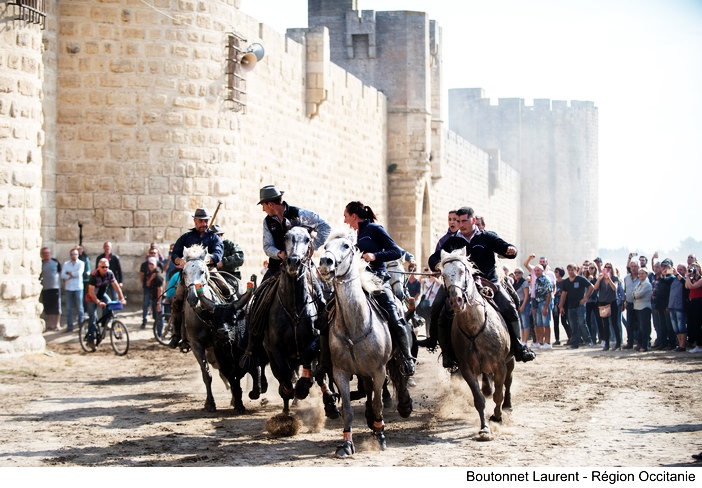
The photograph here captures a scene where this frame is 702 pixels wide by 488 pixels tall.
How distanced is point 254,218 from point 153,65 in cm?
401

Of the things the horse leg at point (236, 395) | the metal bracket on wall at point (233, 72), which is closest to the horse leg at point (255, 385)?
the horse leg at point (236, 395)

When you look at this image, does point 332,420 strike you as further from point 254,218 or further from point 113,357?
point 254,218

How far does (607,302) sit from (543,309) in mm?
1236

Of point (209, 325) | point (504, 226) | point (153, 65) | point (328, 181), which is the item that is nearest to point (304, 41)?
point (328, 181)

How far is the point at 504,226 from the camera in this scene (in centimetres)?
4928

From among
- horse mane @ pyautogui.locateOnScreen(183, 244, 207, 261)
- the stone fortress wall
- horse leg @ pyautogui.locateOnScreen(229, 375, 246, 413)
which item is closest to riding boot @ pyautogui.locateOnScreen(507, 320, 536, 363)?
horse leg @ pyautogui.locateOnScreen(229, 375, 246, 413)

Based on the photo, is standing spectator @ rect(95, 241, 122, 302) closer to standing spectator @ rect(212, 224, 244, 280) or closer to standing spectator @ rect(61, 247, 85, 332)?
standing spectator @ rect(61, 247, 85, 332)

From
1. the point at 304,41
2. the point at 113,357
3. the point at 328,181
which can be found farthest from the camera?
the point at 328,181

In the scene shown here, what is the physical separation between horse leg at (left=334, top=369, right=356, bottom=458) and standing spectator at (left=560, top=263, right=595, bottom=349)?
1159 centimetres

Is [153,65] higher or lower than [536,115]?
lower

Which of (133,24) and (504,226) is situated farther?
(504,226)

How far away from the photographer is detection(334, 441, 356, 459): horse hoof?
7.83 m

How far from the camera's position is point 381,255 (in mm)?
8969

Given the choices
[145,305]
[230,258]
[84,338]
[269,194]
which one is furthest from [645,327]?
[269,194]
